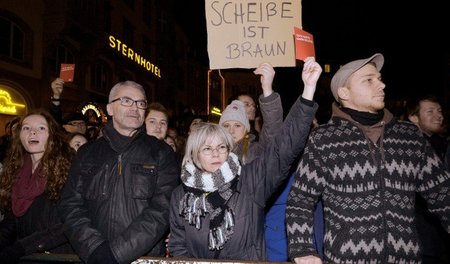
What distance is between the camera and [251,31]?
3422mm

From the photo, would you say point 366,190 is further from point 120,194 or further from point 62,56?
point 62,56

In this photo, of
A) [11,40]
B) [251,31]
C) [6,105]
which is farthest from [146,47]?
[251,31]

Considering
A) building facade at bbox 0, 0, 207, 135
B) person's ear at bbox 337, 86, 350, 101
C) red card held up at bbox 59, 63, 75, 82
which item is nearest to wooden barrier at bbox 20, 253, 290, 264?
person's ear at bbox 337, 86, 350, 101

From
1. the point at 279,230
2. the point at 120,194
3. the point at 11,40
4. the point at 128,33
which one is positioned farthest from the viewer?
the point at 128,33

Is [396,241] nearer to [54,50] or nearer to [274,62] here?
[274,62]

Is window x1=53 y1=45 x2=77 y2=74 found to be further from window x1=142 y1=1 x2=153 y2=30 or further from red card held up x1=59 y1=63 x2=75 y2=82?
red card held up x1=59 y1=63 x2=75 y2=82

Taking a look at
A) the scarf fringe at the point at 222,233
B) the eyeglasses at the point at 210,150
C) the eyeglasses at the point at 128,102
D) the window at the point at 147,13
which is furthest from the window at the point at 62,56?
the scarf fringe at the point at 222,233

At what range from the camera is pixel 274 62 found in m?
3.30

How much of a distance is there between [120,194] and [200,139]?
77 centimetres

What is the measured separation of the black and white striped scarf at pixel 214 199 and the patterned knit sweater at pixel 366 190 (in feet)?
1.41

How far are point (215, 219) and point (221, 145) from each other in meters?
0.58

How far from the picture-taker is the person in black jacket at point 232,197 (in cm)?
253

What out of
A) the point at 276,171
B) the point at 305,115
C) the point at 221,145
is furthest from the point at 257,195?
the point at 305,115

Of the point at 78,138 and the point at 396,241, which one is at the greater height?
the point at 78,138
